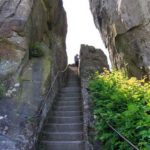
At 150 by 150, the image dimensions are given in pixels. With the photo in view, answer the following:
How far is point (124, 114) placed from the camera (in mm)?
6613

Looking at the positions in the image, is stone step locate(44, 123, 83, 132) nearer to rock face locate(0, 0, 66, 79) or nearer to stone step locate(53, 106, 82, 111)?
stone step locate(53, 106, 82, 111)

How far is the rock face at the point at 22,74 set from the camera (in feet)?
26.8

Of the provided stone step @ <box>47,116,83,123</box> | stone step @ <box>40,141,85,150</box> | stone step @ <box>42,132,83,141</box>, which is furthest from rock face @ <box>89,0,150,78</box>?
stone step @ <box>40,141,85,150</box>

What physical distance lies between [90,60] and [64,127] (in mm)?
7905

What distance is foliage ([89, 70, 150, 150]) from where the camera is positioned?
19.6 ft

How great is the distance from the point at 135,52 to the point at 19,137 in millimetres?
7152

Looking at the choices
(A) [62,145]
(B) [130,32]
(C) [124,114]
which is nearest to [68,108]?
(A) [62,145]

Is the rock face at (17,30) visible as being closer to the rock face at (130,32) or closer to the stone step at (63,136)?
the stone step at (63,136)

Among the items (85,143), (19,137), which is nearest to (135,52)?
(85,143)

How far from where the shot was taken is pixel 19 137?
7875 mm

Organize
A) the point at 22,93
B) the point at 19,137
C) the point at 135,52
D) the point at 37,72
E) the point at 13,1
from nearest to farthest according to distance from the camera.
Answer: the point at 19,137
the point at 22,93
the point at 37,72
the point at 13,1
the point at 135,52

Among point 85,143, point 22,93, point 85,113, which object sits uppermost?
point 22,93

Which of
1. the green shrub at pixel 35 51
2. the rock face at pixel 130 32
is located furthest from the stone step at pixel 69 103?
the rock face at pixel 130 32

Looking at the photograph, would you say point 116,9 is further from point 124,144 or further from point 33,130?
point 124,144
